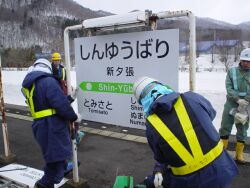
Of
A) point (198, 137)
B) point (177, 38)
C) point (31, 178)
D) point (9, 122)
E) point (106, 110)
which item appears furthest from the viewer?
point (9, 122)

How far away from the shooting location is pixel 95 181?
428 cm

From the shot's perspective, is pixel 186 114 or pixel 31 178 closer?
pixel 186 114

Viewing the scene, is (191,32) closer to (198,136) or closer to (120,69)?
(120,69)

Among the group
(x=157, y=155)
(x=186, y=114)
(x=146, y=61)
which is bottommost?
(x=157, y=155)

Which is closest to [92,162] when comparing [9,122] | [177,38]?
[177,38]

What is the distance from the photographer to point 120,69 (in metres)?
3.52

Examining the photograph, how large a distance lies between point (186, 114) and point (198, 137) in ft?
0.61

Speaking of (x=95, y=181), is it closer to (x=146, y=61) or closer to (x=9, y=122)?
(x=146, y=61)

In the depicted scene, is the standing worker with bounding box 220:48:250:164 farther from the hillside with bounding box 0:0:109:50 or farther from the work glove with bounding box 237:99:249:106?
the hillside with bounding box 0:0:109:50

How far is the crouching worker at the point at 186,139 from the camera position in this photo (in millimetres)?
1976

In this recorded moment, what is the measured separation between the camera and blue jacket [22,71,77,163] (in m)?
3.23

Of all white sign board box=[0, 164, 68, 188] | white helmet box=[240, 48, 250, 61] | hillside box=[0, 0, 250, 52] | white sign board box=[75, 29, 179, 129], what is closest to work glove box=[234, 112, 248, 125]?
white helmet box=[240, 48, 250, 61]

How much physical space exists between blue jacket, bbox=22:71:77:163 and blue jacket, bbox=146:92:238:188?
152 cm

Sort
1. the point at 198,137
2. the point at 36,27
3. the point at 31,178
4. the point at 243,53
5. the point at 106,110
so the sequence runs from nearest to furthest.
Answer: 1. the point at 198,137
2. the point at 106,110
3. the point at 31,178
4. the point at 243,53
5. the point at 36,27
